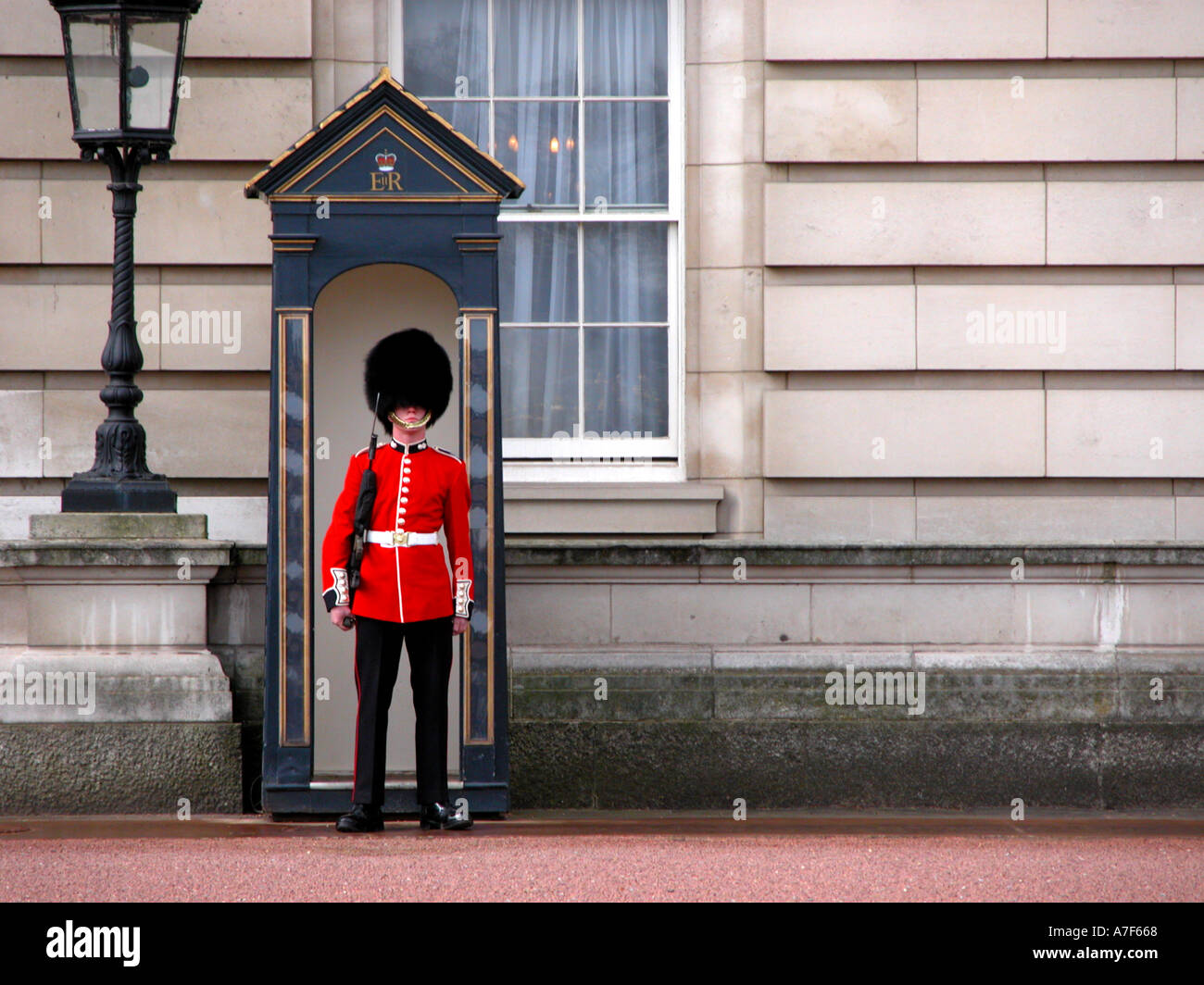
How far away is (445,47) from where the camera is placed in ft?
24.4

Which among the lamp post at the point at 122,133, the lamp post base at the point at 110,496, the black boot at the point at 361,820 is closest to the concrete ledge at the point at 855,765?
the black boot at the point at 361,820

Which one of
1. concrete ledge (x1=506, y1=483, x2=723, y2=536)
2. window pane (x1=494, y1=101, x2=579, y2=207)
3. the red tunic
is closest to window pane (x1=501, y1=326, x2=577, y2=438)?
concrete ledge (x1=506, y1=483, x2=723, y2=536)

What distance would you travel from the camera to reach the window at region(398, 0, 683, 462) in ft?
24.4

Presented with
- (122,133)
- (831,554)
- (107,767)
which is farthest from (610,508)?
(122,133)

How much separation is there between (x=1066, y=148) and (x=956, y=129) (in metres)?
0.53

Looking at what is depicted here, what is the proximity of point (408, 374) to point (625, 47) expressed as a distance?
8.12ft

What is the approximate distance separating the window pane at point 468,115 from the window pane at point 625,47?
20.6 inches

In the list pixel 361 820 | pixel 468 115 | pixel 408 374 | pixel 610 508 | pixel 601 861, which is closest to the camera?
pixel 601 861

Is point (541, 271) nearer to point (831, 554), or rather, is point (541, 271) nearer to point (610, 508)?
point (610, 508)

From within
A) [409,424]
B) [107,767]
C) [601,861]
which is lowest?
[601,861]

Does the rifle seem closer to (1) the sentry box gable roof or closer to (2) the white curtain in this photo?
(1) the sentry box gable roof

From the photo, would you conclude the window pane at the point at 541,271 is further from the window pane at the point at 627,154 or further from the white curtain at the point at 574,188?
the window pane at the point at 627,154

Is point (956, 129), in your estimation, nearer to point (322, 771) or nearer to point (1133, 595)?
point (1133, 595)

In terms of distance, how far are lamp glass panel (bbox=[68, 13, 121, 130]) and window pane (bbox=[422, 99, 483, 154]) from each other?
1.60 meters
